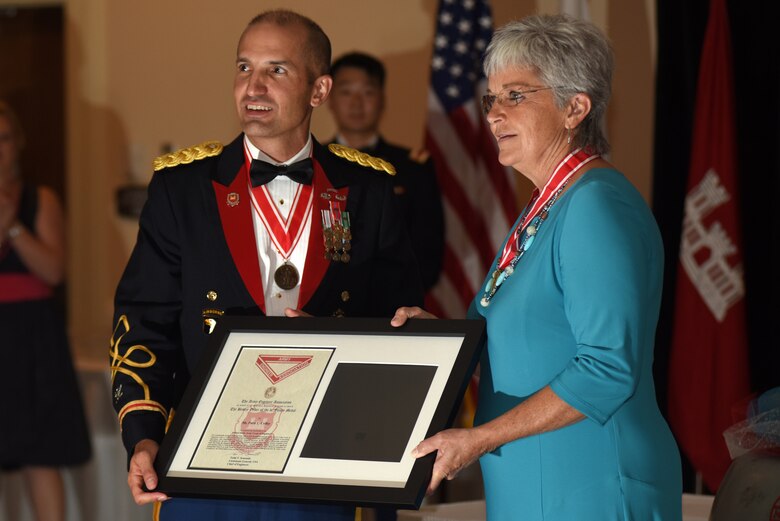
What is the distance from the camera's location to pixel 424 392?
78.6 inches

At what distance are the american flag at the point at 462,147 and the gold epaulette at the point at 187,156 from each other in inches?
114

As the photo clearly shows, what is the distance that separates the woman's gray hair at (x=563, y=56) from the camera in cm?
200

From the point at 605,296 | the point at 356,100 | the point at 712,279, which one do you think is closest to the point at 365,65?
the point at 356,100

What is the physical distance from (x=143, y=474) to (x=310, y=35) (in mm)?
945

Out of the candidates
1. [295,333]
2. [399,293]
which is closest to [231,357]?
[295,333]

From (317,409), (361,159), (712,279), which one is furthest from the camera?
(712,279)

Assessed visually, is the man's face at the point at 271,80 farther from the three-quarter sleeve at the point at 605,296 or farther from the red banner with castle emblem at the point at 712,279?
the red banner with castle emblem at the point at 712,279

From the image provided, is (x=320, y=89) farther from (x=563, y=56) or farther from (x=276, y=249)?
(x=563, y=56)

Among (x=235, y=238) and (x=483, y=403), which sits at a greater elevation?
(x=235, y=238)

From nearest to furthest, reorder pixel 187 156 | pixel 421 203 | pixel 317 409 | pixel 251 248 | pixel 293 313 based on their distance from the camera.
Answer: pixel 317 409 → pixel 293 313 → pixel 251 248 → pixel 187 156 → pixel 421 203

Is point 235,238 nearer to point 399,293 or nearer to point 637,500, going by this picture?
point 399,293

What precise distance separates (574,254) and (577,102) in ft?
1.02

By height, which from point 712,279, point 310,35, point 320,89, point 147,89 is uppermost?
point 310,35

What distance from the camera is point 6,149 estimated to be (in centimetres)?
466
